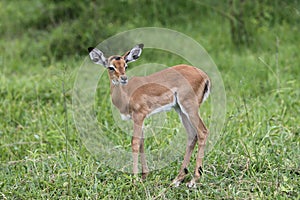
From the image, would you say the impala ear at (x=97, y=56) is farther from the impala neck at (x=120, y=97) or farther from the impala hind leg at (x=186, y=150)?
the impala hind leg at (x=186, y=150)

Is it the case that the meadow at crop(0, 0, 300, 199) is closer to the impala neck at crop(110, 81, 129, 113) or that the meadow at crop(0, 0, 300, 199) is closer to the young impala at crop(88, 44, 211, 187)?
the young impala at crop(88, 44, 211, 187)

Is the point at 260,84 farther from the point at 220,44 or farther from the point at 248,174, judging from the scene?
the point at 248,174

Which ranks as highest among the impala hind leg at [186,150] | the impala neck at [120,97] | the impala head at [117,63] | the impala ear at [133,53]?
the impala ear at [133,53]

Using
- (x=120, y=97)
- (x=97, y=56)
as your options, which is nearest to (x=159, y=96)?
(x=120, y=97)

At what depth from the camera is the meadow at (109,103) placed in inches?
171

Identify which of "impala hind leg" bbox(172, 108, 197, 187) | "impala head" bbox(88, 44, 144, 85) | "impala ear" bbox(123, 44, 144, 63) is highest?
"impala ear" bbox(123, 44, 144, 63)

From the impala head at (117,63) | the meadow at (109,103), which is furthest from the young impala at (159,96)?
the meadow at (109,103)

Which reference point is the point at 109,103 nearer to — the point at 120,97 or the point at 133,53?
the point at 120,97

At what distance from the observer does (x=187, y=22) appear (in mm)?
8727

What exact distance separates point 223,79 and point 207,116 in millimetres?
1241

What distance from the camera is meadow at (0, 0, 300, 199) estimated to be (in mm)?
4344

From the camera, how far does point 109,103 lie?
6117 mm

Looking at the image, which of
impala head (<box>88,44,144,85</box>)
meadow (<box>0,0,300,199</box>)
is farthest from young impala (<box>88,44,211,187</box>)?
meadow (<box>0,0,300,199</box>)

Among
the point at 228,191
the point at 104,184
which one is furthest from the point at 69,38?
the point at 228,191
